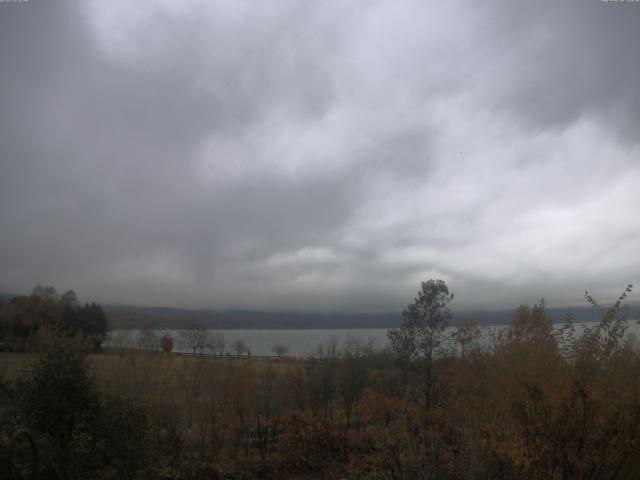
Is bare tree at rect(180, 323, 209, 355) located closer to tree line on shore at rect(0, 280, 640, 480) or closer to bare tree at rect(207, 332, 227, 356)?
bare tree at rect(207, 332, 227, 356)

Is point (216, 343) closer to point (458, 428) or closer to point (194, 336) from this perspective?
point (194, 336)

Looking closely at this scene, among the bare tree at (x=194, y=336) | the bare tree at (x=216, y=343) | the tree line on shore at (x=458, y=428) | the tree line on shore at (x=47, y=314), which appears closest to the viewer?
the tree line on shore at (x=458, y=428)

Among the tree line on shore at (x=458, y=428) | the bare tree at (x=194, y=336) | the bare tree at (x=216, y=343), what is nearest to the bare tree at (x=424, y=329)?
the tree line on shore at (x=458, y=428)

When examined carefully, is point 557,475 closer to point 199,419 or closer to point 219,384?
point 199,419

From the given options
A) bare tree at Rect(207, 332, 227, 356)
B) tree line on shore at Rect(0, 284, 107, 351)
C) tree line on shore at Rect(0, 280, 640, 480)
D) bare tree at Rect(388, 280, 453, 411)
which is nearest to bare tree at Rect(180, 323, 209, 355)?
bare tree at Rect(207, 332, 227, 356)

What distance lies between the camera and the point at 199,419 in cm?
2316

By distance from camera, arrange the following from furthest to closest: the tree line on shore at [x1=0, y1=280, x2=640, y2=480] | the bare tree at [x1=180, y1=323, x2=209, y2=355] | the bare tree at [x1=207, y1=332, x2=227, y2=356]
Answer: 1. the bare tree at [x1=180, y1=323, x2=209, y2=355]
2. the bare tree at [x1=207, y1=332, x2=227, y2=356]
3. the tree line on shore at [x1=0, y1=280, x2=640, y2=480]

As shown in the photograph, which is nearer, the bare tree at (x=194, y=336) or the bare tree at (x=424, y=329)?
the bare tree at (x=424, y=329)

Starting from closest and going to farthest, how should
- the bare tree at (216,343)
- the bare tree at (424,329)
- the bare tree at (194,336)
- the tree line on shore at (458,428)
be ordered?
the tree line on shore at (458,428) < the bare tree at (424,329) < the bare tree at (216,343) < the bare tree at (194,336)

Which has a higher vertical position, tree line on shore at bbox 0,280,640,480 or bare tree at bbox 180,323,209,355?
tree line on shore at bbox 0,280,640,480

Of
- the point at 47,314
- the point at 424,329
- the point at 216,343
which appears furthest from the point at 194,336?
the point at 424,329

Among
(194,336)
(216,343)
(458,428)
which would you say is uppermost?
(458,428)

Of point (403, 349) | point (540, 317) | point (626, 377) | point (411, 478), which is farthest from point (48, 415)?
point (403, 349)

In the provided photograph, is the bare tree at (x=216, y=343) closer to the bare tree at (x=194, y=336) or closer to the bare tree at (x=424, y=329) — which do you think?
the bare tree at (x=194, y=336)
